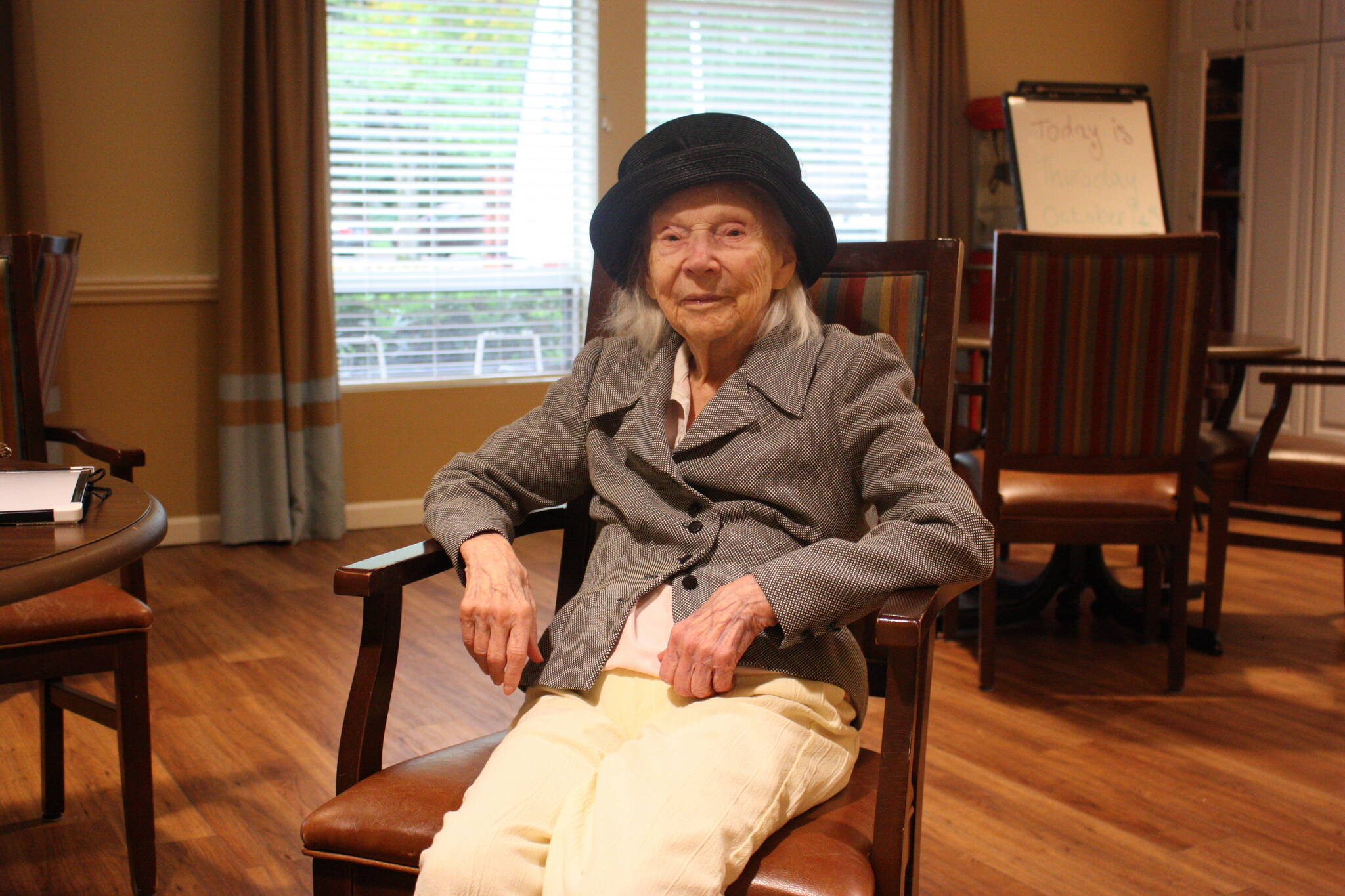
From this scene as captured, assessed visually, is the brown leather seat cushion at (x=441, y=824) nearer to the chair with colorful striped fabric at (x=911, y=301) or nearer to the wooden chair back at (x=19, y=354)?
the chair with colorful striped fabric at (x=911, y=301)

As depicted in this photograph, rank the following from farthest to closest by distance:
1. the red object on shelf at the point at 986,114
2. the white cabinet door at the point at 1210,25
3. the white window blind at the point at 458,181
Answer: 1. the white cabinet door at the point at 1210,25
2. the red object on shelf at the point at 986,114
3. the white window blind at the point at 458,181

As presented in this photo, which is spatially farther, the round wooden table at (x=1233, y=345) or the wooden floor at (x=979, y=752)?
the round wooden table at (x=1233, y=345)

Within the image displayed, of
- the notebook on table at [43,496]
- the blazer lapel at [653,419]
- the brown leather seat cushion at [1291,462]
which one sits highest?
the blazer lapel at [653,419]

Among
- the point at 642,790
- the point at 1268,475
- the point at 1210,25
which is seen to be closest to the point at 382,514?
the point at 1268,475

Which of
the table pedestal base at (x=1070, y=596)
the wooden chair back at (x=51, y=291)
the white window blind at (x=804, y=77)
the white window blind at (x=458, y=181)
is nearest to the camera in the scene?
the wooden chair back at (x=51, y=291)

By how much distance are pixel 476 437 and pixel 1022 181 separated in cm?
217

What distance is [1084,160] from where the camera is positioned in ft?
14.0

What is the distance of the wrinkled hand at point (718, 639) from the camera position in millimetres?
1298

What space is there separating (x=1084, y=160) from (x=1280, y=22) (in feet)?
4.95

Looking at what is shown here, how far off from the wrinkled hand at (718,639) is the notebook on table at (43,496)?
0.66 meters

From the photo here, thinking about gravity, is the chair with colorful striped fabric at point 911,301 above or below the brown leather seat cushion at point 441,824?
above

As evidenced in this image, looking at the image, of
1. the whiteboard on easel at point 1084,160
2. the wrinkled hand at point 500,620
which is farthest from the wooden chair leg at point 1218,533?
the wrinkled hand at point 500,620

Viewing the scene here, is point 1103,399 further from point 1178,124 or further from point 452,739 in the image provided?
point 1178,124

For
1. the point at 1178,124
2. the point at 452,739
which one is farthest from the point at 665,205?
the point at 1178,124
